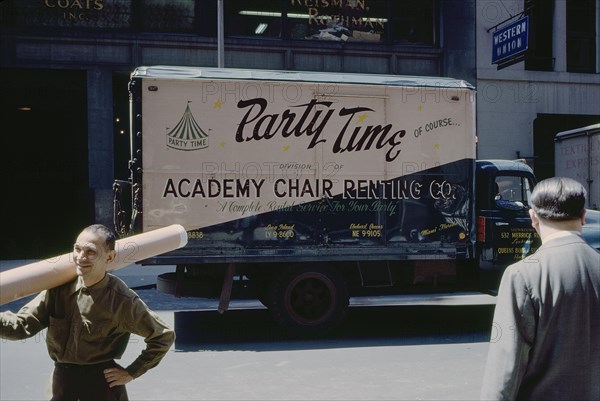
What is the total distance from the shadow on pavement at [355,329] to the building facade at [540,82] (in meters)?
9.93

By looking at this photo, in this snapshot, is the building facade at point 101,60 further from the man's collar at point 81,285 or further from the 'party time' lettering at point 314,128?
the man's collar at point 81,285

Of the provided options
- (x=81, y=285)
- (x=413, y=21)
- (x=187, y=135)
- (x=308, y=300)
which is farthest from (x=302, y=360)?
(x=413, y=21)

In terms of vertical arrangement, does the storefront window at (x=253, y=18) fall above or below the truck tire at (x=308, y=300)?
above

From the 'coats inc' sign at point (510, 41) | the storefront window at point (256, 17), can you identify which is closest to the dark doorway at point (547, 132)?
the 'coats inc' sign at point (510, 41)

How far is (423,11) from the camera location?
64.0 feet

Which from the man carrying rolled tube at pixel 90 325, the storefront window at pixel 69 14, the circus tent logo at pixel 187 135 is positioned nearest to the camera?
the man carrying rolled tube at pixel 90 325

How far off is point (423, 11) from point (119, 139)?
9621mm

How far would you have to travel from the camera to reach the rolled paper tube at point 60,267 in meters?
2.91

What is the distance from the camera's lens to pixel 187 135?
27.9 ft

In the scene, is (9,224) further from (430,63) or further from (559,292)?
(559,292)

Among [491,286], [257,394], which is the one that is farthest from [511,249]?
[257,394]

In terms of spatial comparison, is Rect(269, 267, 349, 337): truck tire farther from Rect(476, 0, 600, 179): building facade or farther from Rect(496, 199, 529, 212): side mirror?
Rect(476, 0, 600, 179): building facade

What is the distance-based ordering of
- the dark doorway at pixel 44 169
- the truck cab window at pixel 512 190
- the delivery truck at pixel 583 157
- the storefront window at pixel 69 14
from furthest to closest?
the dark doorway at pixel 44 169
the storefront window at pixel 69 14
the delivery truck at pixel 583 157
the truck cab window at pixel 512 190

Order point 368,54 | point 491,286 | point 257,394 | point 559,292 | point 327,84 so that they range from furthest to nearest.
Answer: point 368,54 < point 491,286 < point 327,84 < point 257,394 < point 559,292
